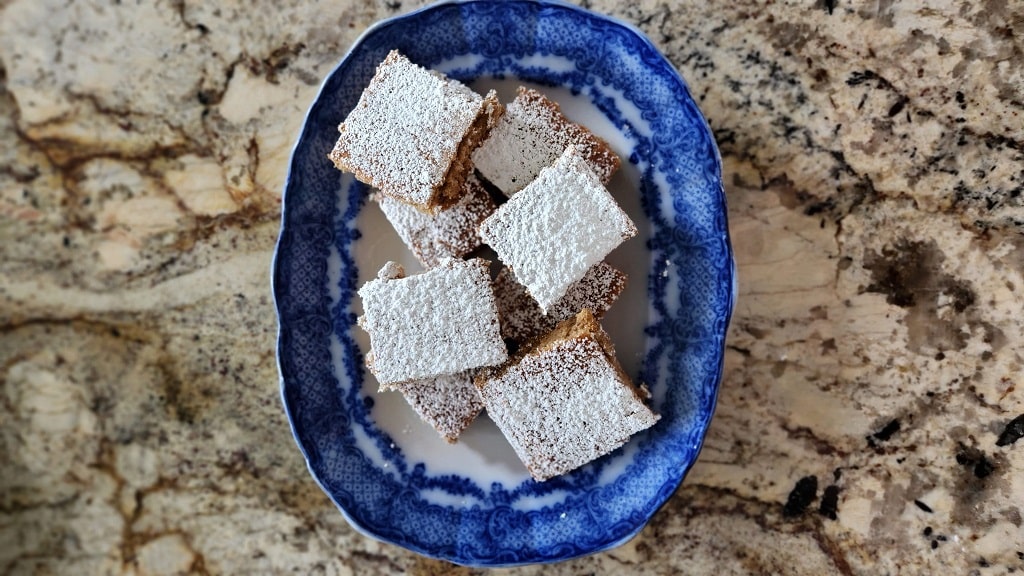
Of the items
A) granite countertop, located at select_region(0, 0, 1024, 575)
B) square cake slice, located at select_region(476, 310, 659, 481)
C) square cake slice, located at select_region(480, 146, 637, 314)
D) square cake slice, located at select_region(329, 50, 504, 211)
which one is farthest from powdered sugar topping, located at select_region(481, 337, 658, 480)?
square cake slice, located at select_region(329, 50, 504, 211)

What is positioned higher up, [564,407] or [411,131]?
[411,131]

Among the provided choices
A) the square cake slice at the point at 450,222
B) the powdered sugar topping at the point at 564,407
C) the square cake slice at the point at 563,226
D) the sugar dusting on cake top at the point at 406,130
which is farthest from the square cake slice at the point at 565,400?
the sugar dusting on cake top at the point at 406,130

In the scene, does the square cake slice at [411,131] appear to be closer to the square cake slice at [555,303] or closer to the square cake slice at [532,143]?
the square cake slice at [532,143]

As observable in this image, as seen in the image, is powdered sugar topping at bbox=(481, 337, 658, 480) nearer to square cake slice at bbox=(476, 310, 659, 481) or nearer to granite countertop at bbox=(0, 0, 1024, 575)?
square cake slice at bbox=(476, 310, 659, 481)

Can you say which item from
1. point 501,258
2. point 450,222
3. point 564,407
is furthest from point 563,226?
point 564,407

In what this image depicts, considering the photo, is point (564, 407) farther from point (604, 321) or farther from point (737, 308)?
point (737, 308)

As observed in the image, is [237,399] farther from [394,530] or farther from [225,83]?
[225,83]
